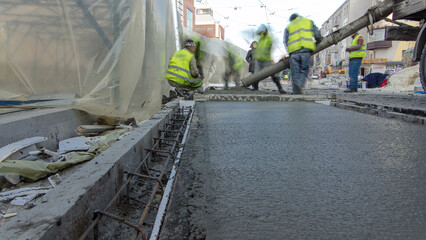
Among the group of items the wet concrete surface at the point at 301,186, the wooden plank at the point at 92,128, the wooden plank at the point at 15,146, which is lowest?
the wet concrete surface at the point at 301,186

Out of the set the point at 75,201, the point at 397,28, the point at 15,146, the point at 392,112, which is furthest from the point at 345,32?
the point at 75,201

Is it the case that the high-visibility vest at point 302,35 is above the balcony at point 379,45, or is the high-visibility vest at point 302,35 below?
below

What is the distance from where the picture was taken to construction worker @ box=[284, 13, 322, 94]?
26.2 feet

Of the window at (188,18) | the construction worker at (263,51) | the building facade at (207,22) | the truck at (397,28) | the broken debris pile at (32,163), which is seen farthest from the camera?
the building facade at (207,22)

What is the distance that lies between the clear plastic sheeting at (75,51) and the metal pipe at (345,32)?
5.85m

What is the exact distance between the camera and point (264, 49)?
423 inches

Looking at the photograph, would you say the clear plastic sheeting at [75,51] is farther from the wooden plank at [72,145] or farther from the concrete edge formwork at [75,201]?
the concrete edge formwork at [75,201]

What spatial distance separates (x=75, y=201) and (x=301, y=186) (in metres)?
1.24

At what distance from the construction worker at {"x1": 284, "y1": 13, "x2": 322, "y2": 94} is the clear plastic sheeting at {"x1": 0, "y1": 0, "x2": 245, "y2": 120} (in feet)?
16.7

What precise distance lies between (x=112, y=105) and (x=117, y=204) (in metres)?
2.10

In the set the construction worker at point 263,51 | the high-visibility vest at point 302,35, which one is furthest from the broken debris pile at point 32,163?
the construction worker at point 263,51

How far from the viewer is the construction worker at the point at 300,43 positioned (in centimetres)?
797

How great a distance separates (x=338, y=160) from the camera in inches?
94.7

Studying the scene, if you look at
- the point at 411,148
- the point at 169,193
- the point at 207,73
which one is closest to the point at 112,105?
the point at 169,193
